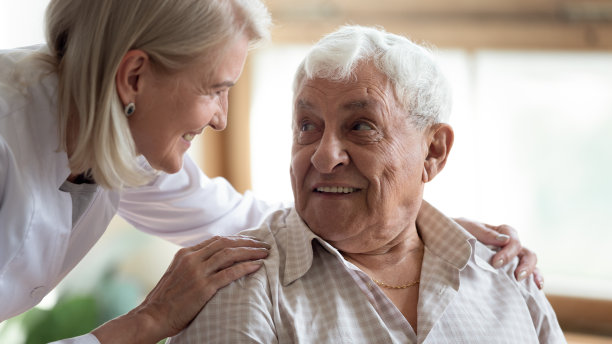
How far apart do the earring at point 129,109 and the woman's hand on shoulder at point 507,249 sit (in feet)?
3.08

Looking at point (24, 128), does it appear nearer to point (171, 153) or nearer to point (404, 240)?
point (171, 153)

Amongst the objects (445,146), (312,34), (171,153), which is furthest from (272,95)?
(171,153)

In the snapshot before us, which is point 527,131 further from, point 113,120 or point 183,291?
point 113,120

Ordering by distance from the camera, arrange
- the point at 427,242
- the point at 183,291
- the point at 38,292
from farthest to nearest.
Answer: the point at 427,242, the point at 38,292, the point at 183,291

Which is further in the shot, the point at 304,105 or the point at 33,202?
the point at 304,105

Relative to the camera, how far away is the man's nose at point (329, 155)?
4.91 ft

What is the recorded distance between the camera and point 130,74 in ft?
4.22

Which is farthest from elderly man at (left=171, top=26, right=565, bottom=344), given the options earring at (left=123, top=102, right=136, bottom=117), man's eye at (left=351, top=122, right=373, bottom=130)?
Answer: earring at (left=123, top=102, right=136, bottom=117)

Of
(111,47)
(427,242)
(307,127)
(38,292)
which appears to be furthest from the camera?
(427,242)

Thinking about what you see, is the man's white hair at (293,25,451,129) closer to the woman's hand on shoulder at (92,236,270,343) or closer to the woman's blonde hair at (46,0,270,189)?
the woman's blonde hair at (46,0,270,189)

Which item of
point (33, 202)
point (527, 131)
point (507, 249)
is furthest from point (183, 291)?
point (527, 131)

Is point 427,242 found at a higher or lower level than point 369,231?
lower

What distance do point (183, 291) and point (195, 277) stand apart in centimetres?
4

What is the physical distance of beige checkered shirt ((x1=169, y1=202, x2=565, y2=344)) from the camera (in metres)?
1.36
